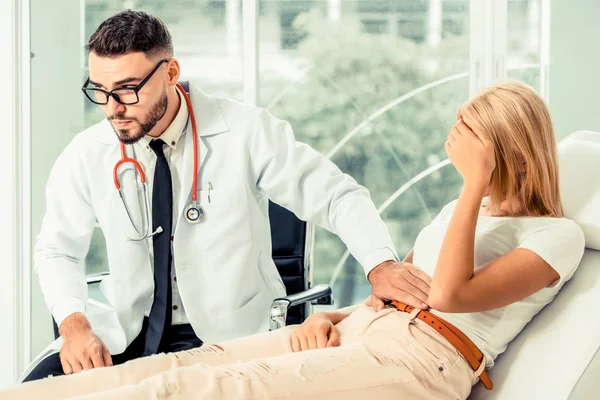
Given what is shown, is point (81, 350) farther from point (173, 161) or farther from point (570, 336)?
point (570, 336)

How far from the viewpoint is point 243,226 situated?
1.98 metres

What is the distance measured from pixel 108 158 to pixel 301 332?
79 cm

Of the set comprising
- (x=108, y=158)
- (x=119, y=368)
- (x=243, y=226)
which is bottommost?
(x=119, y=368)

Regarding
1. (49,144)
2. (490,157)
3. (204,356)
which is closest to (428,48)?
(49,144)

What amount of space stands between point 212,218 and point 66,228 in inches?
16.5

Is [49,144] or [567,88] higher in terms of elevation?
[567,88]

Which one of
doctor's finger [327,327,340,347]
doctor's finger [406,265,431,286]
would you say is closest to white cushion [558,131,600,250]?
doctor's finger [406,265,431,286]

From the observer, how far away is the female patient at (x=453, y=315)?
1298 millimetres

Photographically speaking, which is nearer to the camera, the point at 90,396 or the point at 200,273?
the point at 90,396

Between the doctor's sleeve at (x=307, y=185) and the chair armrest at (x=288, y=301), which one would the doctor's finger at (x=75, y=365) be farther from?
the doctor's sleeve at (x=307, y=185)

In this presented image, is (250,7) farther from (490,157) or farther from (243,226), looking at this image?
(490,157)

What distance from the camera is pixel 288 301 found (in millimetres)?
1815

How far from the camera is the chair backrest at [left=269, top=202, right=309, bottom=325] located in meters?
2.14

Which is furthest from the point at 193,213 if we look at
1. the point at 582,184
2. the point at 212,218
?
the point at 582,184
